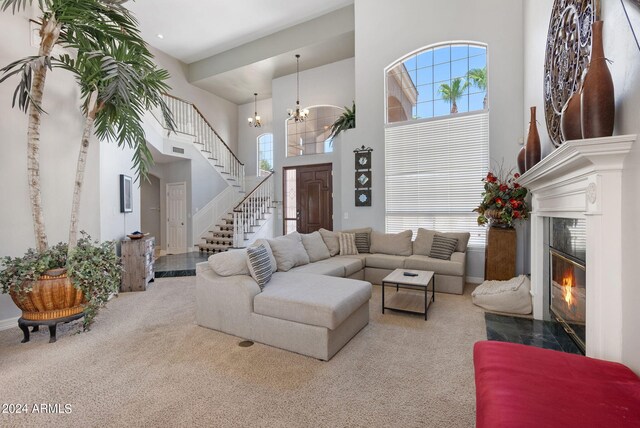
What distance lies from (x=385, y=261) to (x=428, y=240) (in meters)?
0.86

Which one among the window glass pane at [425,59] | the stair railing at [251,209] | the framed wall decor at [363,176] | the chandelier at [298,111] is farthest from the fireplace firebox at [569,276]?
the stair railing at [251,209]

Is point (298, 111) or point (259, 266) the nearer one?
point (259, 266)

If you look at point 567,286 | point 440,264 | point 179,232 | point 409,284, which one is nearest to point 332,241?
point 440,264

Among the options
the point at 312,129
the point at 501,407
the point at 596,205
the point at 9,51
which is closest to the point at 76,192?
the point at 9,51

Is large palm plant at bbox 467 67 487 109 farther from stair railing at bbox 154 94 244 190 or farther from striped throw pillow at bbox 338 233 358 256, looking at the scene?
stair railing at bbox 154 94 244 190

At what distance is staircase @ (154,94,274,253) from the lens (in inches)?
288

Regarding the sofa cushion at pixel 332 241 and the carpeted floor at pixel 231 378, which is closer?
the carpeted floor at pixel 231 378

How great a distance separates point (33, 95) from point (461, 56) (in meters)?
5.97

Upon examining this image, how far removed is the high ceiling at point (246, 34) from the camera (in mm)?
6266

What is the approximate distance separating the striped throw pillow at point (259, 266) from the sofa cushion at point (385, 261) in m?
2.23

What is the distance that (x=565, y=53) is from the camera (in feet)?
7.75

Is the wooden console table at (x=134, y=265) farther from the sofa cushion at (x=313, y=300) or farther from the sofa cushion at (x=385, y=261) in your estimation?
the sofa cushion at (x=385, y=261)

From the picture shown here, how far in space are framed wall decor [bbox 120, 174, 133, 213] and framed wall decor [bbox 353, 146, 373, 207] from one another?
13.5ft

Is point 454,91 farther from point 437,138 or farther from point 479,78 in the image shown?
point 437,138
